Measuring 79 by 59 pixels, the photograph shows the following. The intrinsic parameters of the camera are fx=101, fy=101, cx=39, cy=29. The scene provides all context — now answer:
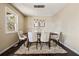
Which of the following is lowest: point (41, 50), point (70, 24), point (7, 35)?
point (41, 50)

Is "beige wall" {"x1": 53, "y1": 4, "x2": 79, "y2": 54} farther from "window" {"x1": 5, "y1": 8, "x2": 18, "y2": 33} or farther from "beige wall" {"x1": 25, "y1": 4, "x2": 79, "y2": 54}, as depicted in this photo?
"window" {"x1": 5, "y1": 8, "x2": 18, "y2": 33}

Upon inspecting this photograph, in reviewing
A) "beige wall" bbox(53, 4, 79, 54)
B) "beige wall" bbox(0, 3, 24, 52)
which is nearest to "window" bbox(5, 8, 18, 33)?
"beige wall" bbox(0, 3, 24, 52)

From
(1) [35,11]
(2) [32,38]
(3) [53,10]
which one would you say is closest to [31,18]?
(1) [35,11]

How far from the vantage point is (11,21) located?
2.16m

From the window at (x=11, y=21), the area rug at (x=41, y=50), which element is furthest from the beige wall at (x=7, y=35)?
the area rug at (x=41, y=50)

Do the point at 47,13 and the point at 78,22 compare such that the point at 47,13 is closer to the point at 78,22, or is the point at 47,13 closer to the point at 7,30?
the point at 78,22

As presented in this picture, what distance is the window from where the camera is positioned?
7.07 ft

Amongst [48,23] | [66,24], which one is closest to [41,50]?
[48,23]

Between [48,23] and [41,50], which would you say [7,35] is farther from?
[48,23]

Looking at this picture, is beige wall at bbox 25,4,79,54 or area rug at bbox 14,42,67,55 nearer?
area rug at bbox 14,42,67,55

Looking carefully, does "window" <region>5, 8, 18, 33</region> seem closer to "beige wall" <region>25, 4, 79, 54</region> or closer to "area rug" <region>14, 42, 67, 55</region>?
"beige wall" <region>25, 4, 79, 54</region>

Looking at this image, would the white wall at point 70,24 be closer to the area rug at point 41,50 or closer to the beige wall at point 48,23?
the beige wall at point 48,23

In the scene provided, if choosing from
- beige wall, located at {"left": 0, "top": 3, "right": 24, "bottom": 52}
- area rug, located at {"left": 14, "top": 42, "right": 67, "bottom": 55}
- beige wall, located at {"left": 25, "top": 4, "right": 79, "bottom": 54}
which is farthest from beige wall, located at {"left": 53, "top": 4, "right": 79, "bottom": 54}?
beige wall, located at {"left": 0, "top": 3, "right": 24, "bottom": 52}

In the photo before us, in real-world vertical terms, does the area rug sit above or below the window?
below
